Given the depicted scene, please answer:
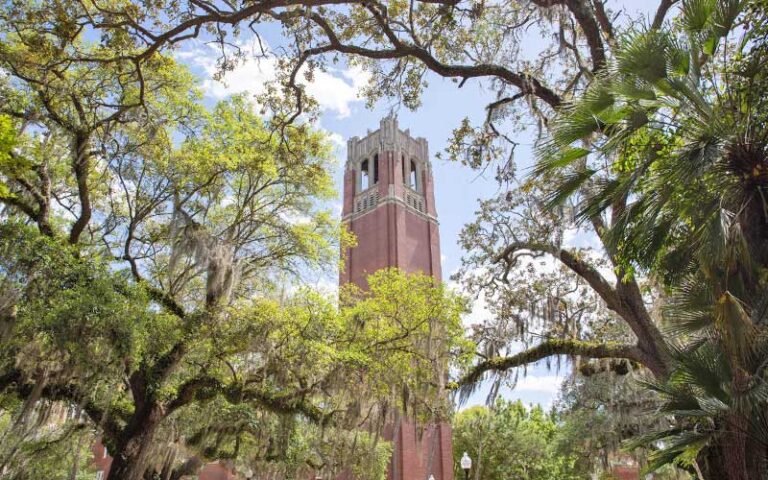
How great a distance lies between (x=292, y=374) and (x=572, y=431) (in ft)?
46.3

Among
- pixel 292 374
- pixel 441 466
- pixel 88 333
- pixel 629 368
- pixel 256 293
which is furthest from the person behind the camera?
pixel 441 466

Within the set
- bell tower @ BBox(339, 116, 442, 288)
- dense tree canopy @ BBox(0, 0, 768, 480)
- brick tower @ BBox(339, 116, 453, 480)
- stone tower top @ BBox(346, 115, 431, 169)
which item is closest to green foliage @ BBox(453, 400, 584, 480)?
brick tower @ BBox(339, 116, 453, 480)

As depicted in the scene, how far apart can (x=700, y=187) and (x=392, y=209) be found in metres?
33.4

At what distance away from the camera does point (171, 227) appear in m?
11.2

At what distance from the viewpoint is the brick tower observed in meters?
37.6

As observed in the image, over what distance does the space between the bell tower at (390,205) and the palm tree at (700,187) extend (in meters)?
29.0

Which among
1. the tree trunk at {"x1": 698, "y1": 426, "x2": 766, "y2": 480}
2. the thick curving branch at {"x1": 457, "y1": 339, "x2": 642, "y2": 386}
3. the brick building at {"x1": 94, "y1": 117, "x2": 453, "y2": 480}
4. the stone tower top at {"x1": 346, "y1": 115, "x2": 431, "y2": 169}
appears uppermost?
the stone tower top at {"x1": 346, "y1": 115, "x2": 431, "y2": 169}

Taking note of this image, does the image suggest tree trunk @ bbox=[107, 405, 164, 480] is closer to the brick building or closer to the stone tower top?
the brick building

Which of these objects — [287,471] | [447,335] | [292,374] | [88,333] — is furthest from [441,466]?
[88,333]

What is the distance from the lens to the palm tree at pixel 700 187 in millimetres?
5180

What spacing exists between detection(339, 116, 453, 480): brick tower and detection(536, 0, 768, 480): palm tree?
90.8 ft

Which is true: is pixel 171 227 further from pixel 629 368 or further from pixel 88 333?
pixel 629 368

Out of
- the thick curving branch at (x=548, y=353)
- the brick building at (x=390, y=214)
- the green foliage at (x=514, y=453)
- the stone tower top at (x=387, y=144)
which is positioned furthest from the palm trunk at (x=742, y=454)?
the stone tower top at (x=387, y=144)

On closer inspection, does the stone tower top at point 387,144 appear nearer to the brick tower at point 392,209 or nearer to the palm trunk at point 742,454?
the brick tower at point 392,209
